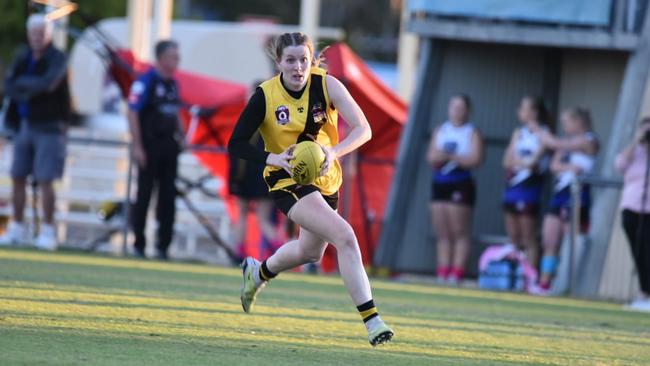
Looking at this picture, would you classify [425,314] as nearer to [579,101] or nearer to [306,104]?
[306,104]

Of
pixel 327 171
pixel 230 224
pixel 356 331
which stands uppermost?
pixel 327 171

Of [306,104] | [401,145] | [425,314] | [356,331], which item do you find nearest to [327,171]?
[306,104]

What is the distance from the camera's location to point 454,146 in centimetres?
1609

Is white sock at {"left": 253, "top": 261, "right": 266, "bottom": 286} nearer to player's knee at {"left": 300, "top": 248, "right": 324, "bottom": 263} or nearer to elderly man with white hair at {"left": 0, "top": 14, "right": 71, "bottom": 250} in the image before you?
player's knee at {"left": 300, "top": 248, "right": 324, "bottom": 263}

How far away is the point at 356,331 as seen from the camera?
945cm

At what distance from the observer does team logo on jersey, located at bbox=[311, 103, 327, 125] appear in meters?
8.60

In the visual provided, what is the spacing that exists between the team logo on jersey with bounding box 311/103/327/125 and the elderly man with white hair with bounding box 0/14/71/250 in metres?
7.49

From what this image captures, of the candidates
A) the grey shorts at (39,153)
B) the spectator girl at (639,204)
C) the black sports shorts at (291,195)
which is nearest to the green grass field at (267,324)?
the spectator girl at (639,204)

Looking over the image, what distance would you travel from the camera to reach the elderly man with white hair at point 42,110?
15.6 meters

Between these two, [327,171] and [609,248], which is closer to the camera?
[327,171]

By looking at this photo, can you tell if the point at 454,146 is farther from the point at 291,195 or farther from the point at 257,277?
the point at 291,195

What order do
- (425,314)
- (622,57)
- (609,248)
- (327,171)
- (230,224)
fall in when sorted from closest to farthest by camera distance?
(327,171) → (425,314) → (609,248) → (622,57) → (230,224)

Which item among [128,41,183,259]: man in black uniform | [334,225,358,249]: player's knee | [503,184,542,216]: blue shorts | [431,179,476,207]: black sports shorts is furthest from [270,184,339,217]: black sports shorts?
[431,179,476,207]: black sports shorts

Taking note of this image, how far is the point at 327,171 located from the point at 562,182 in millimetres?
7814
